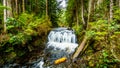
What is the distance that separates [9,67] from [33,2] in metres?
13.7

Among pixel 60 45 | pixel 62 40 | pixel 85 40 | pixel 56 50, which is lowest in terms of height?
pixel 56 50

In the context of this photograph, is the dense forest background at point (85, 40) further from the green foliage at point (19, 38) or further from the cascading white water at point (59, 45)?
the cascading white water at point (59, 45)

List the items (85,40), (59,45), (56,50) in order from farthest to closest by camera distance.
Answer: (59,45), (56,50), (85,40)

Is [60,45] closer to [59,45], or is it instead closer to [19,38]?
[59,45]

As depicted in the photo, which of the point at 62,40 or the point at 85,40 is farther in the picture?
the point at 62,40

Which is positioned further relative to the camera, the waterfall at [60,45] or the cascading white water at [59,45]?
the waterfall at [60,45]

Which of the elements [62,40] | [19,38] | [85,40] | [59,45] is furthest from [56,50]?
[85,40]

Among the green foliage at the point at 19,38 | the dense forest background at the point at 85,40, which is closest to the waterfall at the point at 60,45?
the dense forest background at the point at 85,40

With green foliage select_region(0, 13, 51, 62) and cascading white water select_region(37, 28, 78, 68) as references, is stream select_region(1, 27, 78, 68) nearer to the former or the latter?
cascading white water select_region(37, 28, 78, 68)

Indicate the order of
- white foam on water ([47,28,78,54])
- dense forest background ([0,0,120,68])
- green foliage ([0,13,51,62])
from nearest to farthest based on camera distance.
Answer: dense forest background ([0,0,120,68]) < green foliage ([0,13,51,62]) < white foam on water ([47,28,78,54])

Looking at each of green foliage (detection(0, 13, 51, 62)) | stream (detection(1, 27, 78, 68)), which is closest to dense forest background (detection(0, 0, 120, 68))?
green foliage (detection(0, 13, 51, 62))

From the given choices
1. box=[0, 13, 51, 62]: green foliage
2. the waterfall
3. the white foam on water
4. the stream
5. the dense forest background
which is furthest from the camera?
the white foam on water

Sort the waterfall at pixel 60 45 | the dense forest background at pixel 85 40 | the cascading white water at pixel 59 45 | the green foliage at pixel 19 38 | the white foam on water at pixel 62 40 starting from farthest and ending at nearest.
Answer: the white foam on water at pixel 62 40 → the waterfall at pixel 60 45 → the cascading white water at pixel 59 45 → the green foliage at pixel 19 38 → the dense forest background at pixel 85 40

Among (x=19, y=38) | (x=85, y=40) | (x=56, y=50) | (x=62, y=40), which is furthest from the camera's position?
(x=62, y=40)
